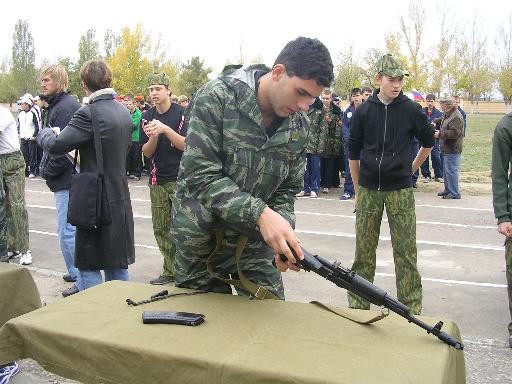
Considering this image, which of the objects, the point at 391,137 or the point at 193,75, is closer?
the point at 391,137

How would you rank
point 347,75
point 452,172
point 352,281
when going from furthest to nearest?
point 347,75 → point 452,172 → point 352,281

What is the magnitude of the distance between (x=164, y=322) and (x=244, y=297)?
45 centimetres

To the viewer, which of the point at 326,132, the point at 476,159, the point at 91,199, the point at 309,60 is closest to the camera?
the point at 309,60

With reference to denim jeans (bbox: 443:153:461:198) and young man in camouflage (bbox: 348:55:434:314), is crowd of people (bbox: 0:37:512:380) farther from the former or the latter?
denim jeans (bbox: 443:153:461:198)

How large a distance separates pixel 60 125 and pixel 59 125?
11mm

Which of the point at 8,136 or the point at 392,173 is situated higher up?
the point at 8,136

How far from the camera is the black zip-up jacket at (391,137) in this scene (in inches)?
181

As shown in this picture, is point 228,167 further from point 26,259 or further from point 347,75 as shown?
point 347,75

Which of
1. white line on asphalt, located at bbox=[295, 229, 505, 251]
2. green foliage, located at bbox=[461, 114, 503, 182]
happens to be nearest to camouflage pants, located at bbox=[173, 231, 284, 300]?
white line on asphalt, located at bbox=[295, 229, 505, 251]

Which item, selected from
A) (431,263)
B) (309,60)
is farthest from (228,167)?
(431,263)

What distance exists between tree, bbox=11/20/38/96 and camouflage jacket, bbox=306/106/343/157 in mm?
53946

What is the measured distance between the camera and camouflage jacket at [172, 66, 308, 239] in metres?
2.27

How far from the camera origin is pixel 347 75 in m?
36.4

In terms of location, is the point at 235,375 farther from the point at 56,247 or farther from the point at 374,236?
the point at 56,247
